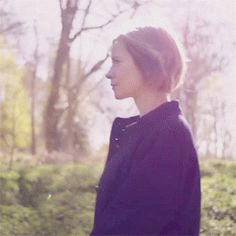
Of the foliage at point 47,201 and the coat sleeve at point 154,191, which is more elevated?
the coat sleeve at point 154,191

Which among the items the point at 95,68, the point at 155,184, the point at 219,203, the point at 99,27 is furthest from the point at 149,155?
the point at 95,68

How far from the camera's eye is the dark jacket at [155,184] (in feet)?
5.63

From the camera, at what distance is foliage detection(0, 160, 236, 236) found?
6699 millimetres

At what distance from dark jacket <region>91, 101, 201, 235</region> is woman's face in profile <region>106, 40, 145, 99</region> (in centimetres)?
11

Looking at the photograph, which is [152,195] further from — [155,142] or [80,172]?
[80,172]

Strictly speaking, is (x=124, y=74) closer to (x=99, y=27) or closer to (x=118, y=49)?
(x=118, y=49)

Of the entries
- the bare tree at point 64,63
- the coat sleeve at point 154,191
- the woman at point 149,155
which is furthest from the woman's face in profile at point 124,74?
the bare tree at point 64,63

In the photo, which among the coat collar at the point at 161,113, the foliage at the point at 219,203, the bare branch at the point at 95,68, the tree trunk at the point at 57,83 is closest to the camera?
the coat collar at the point at 161,113

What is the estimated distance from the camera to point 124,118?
2113 mm

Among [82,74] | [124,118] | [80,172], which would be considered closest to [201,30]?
[82,74]

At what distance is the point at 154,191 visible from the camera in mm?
1716

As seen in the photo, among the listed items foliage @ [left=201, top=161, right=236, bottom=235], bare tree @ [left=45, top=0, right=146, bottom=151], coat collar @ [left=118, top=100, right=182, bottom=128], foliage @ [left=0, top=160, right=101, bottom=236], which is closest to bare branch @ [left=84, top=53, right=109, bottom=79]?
bare tree @ [left=45, top=0, right=146, bottom=151]

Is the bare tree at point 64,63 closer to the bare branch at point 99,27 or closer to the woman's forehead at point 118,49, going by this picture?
the bare branch at point 99,27

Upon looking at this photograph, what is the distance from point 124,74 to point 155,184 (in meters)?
0.39
